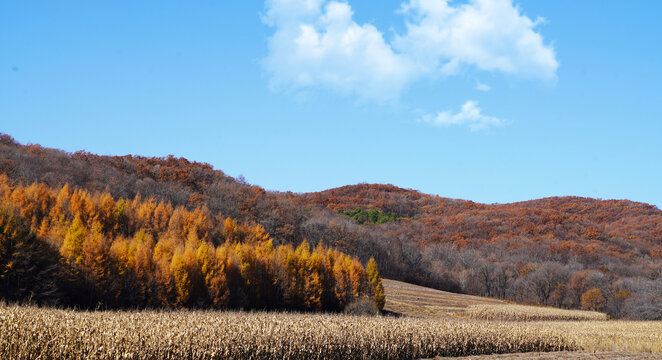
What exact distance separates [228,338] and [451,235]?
11633 cm

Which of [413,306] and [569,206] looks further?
[569,206]

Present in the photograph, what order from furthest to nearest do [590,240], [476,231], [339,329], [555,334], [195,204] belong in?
[476,231]
[590,240]
[195,204]
[555,334]
[339,329]

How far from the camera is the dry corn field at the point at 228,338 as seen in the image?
561 inches

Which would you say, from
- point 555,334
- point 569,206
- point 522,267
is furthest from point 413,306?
point 569,206

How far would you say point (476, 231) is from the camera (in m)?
128

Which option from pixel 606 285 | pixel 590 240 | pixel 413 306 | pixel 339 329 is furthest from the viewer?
pixel 590 240

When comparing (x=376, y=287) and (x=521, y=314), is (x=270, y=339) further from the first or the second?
(x=521, y=314)

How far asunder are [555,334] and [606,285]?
54.4 m

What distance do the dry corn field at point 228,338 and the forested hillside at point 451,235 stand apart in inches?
1920

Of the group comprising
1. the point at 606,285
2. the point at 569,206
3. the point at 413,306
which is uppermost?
the point at 569,206

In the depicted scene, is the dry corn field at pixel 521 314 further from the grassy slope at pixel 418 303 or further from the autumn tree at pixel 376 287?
the autumn tree at pixel 376 287

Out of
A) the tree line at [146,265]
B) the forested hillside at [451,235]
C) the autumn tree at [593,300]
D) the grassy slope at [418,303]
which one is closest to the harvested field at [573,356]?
the tree line at [146,265]

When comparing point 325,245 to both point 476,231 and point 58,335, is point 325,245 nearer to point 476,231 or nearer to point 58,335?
point 476,231

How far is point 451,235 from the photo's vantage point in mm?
129125
